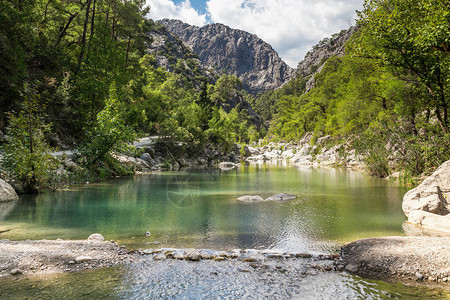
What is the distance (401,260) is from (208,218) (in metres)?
6.66

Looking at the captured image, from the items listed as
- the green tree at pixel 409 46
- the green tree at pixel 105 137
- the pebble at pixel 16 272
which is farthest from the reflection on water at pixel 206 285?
the green tree at pixel 105 137

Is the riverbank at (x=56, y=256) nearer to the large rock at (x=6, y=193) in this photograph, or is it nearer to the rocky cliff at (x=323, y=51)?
the large rock at (x=6, y=193)

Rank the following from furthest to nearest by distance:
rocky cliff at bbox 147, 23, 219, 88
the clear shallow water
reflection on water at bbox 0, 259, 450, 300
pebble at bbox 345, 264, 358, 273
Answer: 1. rocky cliff at bbox 147, 23, 219, 88
2. pebble at bbox 345, 264, 358, 273
3. the clear shallow water
4. reflection on water at bbox 0, 259, 450, 300

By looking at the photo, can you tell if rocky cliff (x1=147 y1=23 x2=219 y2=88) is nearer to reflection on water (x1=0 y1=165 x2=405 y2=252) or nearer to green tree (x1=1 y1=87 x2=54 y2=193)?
green tree (x1=1 y1=87 x2=54 y2=193)

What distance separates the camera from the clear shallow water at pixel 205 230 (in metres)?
5.08

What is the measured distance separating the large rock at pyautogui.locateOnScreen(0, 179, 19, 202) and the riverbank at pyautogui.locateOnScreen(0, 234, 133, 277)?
7614mm

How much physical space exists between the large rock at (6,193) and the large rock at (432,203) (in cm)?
1700

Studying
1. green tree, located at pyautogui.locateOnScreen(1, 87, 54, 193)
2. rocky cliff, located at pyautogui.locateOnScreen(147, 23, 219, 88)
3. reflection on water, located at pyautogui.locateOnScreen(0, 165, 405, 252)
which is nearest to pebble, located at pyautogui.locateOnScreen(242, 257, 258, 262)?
reflection on water, located at pyautogui.locateOnScreen(0, 165, 405, 252)

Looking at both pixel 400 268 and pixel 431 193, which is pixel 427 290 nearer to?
pixel 400 268

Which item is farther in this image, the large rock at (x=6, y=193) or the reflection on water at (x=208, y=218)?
the large rock at (x=6, y=193)

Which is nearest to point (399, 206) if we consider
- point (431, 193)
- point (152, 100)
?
point (431, 193)

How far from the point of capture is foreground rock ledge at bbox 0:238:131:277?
571cm

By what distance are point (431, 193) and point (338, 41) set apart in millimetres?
129915

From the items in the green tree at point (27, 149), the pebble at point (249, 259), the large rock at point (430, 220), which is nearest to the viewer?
the pebble at point (249, 259)
